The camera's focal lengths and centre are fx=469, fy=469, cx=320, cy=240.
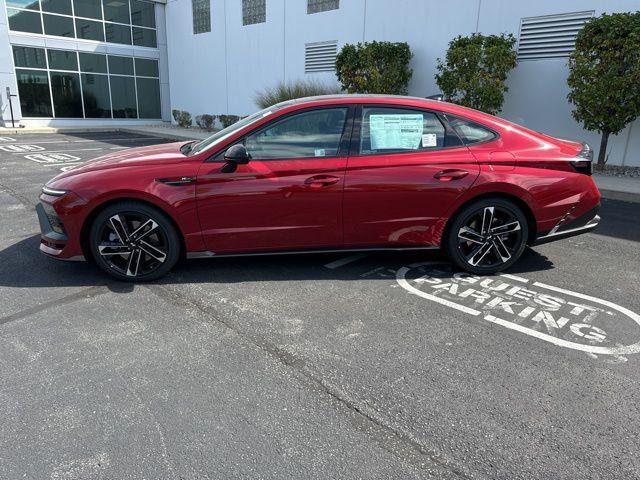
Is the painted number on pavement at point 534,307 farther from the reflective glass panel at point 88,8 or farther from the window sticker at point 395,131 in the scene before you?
the reflective glass panel at point 88,8

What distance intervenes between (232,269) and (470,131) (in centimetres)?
260

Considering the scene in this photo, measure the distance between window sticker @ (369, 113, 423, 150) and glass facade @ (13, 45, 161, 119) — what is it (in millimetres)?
22175

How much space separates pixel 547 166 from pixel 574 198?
0.40 m

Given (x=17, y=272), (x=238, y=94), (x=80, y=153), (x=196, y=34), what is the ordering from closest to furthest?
(x=17, y=272) → (x=80, y=153) → (x=238, y=94) → (x=196, y=34)

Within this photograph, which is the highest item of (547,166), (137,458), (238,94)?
(238,94)

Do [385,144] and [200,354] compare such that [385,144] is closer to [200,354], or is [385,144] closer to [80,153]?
[200,354]

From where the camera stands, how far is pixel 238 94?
791 inches

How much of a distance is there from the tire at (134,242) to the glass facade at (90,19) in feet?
70.9

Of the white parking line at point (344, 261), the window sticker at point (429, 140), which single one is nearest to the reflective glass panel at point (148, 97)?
the white parking line at point (344, 261)

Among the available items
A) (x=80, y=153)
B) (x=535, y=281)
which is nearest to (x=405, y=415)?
(x=535, y=281)

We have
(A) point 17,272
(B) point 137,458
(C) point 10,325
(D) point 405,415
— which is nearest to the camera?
(B) point 137,458

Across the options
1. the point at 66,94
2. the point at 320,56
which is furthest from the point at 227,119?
the point at 66,94

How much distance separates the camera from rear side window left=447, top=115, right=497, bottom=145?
4301mm

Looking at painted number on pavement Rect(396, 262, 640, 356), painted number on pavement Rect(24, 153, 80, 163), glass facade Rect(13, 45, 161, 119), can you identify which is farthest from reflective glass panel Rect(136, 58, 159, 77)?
painted number on pavement Rect(396, 262, 640, 356)
